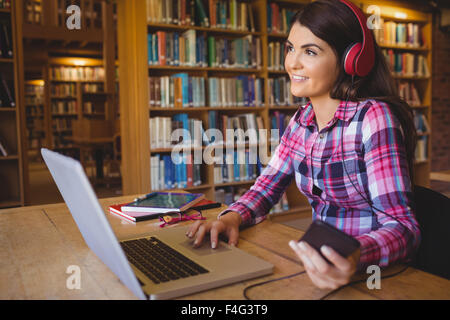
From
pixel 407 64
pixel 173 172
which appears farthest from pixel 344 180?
pixel 407 64

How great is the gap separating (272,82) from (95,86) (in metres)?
7.03

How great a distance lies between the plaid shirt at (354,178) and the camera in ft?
2.79

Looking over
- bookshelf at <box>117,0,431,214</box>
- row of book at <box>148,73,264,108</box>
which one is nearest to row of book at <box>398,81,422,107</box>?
bookshelf at <box>117,0,431,214</box>

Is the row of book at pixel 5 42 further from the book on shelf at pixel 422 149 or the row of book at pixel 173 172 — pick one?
the book on shelf at pixel 422 149

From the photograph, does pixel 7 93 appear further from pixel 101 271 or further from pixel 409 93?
pixel 409 93

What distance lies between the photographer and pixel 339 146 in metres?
1.10

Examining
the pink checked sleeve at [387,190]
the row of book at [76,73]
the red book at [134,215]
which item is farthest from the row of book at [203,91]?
the row of book at [76,73]

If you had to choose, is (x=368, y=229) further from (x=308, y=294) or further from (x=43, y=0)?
(x=43, y=0)

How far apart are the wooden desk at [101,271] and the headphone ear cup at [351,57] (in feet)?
1.55

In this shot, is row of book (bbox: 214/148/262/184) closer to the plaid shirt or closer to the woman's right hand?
the plaid shirt

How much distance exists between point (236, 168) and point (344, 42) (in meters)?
2.79

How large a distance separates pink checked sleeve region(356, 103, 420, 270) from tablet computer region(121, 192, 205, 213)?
60cm

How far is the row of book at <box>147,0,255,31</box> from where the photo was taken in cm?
341

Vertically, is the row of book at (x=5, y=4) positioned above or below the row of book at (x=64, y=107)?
above
